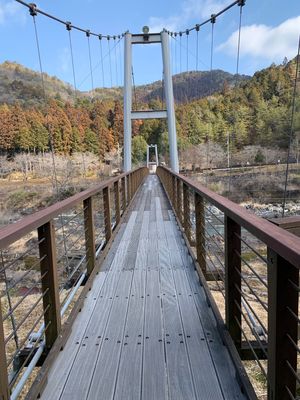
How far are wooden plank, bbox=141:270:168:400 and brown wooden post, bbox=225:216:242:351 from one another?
347mm

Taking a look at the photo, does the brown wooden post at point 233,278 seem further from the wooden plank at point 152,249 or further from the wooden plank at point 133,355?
the wooden plank at point 152,249

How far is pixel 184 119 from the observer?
35688 mm

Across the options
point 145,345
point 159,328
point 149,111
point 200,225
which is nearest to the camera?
point 145,345

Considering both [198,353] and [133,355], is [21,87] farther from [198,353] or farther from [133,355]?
[198,353]

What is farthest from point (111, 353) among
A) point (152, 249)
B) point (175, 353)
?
point (152, 249)

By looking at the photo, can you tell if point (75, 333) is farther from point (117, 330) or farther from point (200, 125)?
point (200, 125)

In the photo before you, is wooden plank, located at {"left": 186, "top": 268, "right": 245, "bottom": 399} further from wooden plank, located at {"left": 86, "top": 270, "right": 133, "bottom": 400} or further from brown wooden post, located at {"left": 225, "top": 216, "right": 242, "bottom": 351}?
wooden plank, located at {"left": 86, "top": 270, "right": 133, "bottom": 400}

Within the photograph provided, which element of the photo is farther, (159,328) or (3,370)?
(159,328)

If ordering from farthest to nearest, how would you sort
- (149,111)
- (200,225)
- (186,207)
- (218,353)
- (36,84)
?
(36,84), (149,111), (186,207), (200,225), (218,353)

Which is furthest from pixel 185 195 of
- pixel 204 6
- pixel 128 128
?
pixel 204 6

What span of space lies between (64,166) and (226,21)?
2495 centimetres

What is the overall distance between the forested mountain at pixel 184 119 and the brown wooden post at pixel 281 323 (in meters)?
9.89

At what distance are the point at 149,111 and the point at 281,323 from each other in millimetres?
12149

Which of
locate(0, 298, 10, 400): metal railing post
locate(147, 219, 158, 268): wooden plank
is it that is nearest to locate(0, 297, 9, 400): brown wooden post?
locate(0, 298, 10, 400): metal railing post
